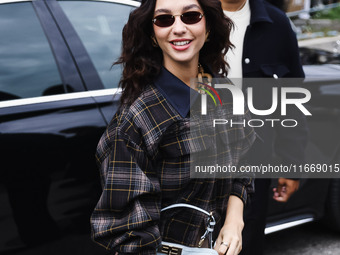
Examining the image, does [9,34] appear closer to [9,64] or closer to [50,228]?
[9,64]

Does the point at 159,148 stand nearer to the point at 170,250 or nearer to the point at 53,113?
the point at 170,250

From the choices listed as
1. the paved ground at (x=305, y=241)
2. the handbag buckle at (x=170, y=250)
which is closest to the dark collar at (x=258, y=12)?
the handbag buckle at (x=170, y=250)

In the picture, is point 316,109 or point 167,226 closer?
point 167,226

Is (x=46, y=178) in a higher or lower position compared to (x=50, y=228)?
higher

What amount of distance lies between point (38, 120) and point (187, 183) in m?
0.80

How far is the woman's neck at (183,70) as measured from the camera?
1544 millimetres

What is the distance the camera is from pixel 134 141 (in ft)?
4.40

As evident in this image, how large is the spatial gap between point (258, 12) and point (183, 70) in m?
0.59

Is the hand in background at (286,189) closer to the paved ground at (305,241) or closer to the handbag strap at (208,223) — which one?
the handbag strap at (208,223)

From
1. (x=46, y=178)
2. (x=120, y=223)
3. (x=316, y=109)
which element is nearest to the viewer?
(x=120, y=223)

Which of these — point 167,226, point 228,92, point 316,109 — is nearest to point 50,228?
point 167,226

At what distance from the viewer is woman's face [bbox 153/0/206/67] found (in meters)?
1.45

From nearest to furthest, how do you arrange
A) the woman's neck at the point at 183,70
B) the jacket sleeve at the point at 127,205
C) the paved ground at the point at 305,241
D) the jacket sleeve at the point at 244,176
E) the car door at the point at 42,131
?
the jacket sleeve at the point at 127,205 < the woman's neck at the point at 183,70 < the jacket sleeve at the point at 244,176 < the car door at the point at 42,131 < the paved ground at the point at 305,241

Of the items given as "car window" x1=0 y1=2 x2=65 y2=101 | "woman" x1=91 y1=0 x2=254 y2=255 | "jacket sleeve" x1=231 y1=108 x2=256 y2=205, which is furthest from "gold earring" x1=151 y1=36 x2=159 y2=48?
"car window" x1=0 y1=2 x2=65 y2=101
